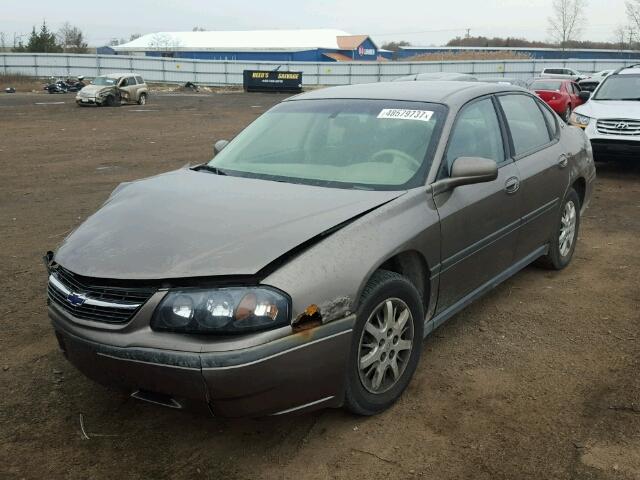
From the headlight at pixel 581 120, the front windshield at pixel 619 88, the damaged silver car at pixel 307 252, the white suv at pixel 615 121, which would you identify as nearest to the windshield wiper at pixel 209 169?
the damaged silver car at pixel 307 252

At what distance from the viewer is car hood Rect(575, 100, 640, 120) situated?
9.90 meters

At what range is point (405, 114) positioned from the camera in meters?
3.90

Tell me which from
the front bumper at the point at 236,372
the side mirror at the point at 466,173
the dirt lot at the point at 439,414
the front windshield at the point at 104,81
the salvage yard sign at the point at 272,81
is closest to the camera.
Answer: the front bumper at the point at 236,372

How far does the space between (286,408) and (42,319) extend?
246 centimetres

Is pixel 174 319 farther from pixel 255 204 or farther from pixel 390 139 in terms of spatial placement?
pixel 390 139

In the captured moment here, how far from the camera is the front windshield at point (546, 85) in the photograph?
20.2m

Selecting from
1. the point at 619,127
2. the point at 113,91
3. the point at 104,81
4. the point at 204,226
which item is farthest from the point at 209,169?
the point at 104,81

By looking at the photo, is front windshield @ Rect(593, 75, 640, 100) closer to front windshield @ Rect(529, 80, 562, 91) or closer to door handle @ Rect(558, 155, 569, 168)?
door handle @ Rect(558, 155, 569, 168)

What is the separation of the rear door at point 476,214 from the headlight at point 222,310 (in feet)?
4.24

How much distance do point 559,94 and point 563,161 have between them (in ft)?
52.8

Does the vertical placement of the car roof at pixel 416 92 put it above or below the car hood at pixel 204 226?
above

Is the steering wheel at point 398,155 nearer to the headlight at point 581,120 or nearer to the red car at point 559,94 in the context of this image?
the headlight at point 581,120

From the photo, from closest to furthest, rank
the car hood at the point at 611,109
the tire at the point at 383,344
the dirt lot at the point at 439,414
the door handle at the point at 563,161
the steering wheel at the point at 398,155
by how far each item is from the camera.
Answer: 1. the dirt lot at the point at 439,414
2. the tire at the point at 383,344
3. the steering wheel at the point at 398,155
4. the door handle at the point at 563,161
5. the car hood at the point at 611,109

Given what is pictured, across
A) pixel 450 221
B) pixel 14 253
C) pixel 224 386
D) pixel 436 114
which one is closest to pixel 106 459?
pixel 224 386
